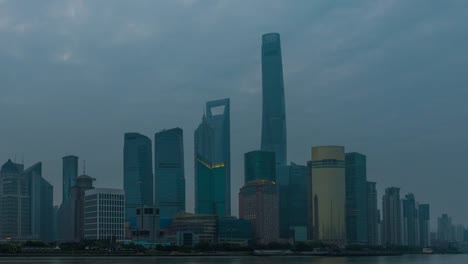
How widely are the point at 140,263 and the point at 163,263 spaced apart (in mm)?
5744

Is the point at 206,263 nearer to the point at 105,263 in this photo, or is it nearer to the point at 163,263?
the point at 163,263

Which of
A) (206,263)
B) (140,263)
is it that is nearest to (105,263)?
(140,263)

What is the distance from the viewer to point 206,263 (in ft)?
552

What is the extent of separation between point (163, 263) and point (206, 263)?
1027 centimetres

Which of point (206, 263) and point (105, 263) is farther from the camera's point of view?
point (206, 263)

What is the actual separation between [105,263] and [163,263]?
14698 mm

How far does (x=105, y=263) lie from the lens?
513ft

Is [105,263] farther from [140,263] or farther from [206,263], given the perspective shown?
[206,263]

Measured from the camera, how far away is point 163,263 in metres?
165

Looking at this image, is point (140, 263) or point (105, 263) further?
point (140, 263)

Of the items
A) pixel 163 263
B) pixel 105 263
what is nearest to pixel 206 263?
pixel 163 263

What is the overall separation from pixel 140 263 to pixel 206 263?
15.3 m
